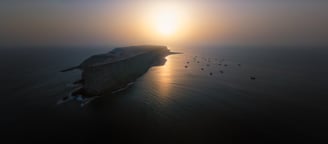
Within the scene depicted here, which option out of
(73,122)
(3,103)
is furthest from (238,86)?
(3,103)

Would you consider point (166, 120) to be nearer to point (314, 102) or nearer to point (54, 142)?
point (54, 142)

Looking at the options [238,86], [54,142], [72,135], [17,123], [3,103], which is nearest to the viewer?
[54,142]

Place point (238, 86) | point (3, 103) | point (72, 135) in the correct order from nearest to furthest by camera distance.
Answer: point (72, 135) → point (3, 103) → point (238, 86)

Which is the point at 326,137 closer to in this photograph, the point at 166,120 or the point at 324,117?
the point at 324,117

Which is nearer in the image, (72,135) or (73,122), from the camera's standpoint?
(72,135)

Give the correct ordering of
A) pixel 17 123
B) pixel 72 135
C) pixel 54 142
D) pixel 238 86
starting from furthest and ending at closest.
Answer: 1. pixel 238 86
2. pixel 17 123
3. pixel 72 135
4. pixel 54 142

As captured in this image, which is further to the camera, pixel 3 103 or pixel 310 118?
pixel 3 103

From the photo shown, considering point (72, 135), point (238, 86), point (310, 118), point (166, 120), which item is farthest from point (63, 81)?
point (310, 118)

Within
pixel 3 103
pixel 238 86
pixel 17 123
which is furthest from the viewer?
pixel 238 86
